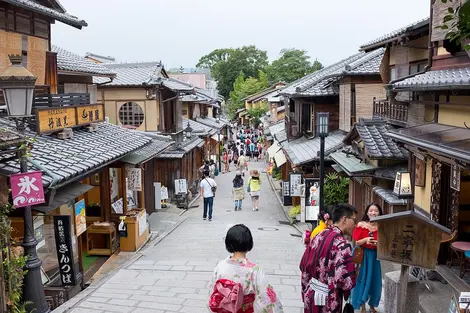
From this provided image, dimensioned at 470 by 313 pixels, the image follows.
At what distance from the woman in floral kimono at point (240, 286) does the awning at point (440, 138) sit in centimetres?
336

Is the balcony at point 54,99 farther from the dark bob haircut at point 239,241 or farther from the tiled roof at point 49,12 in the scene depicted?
the dark bob haircut at point 239,241

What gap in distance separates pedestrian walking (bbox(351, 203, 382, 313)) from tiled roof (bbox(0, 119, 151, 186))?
5366 millimetres

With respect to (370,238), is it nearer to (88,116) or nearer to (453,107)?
(453,107)

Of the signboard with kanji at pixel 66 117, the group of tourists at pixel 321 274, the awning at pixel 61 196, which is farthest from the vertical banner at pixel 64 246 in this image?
the group of tourists at pixel 321 274

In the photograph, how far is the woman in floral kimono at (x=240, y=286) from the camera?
4809 mm

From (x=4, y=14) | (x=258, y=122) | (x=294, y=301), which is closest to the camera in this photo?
(x=294, y=301)

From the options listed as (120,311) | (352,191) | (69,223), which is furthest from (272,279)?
(352,191)

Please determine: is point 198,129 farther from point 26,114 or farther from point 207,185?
point 26,114

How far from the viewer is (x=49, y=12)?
12.6 m

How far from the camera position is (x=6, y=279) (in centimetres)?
700

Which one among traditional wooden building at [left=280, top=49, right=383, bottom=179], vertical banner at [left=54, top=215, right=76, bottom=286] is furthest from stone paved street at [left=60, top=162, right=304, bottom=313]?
traditional wooden building at [left=280, top=49, right=383, bottom=179]

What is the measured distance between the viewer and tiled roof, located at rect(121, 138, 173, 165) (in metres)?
15.2

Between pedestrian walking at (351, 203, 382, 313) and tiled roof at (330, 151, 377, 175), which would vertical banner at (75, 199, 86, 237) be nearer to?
pedestrian walking at (351, 203, 382, 313)

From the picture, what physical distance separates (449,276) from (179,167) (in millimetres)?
19452
